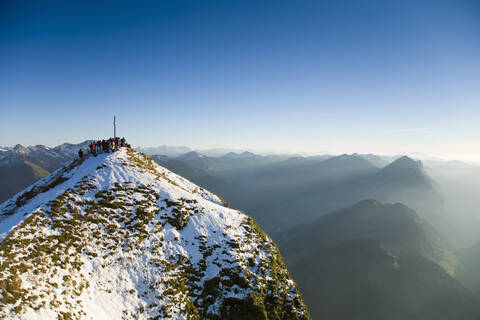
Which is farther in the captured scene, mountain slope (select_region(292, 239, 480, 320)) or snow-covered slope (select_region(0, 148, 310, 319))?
mountain slope (select_region(292, 239, 480, 320))

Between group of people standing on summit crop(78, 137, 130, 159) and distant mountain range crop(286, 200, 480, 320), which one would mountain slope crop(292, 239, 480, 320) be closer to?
distant mountain range crop(286, 200, 480, 320)

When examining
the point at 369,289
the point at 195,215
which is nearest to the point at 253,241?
the point at 195,215

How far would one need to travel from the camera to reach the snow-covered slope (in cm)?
1498

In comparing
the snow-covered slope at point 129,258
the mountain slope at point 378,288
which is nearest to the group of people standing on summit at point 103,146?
the snow-covered slope at point 129,258

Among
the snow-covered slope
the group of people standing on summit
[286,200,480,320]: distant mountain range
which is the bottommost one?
[286,200,480,320]: distant mountain range

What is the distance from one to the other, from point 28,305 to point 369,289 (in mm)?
190021

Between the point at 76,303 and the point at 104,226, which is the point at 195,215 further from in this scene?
the point at 76,303

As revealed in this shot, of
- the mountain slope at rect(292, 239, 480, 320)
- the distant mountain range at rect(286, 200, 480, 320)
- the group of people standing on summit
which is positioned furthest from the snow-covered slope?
the distant mountain range at rect(286, 200, 480, 320)

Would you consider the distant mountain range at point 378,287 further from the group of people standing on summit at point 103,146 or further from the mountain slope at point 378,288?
the group of people standing on summit at point 103,146

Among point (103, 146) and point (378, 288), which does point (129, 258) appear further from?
point (378, 288)

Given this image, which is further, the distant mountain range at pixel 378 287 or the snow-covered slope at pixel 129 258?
the distant mountain range at pixel 378 287

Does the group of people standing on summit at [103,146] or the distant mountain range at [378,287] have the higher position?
the group of people standing on summit at [103,146]

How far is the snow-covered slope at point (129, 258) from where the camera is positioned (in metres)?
15.0

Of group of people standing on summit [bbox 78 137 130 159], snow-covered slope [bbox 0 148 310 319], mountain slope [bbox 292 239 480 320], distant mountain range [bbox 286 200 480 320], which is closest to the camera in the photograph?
snow-covered slope [bbox 0 148 310 319]
